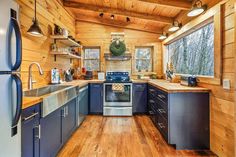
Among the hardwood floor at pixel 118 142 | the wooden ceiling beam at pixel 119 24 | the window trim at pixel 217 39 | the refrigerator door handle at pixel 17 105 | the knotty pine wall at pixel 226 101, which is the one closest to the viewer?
the refrigerator door handle at pixel 17 105

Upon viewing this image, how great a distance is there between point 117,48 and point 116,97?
4.66ft

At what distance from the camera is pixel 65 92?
288 centimetres

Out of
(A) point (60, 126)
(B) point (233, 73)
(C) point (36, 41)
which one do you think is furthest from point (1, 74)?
(B) point (233, 73)

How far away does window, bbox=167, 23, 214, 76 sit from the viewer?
10.0 feet

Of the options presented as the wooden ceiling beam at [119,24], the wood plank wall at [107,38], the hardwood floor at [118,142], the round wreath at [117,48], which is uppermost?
the wooden ceiling beam at [119,24]

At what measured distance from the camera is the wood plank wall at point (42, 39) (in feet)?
9.17

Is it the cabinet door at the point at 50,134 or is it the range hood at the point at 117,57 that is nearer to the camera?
the cabinet door at the point at 50,134

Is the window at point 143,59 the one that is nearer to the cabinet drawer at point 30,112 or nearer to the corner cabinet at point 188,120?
the corner cabinet at point 188,120

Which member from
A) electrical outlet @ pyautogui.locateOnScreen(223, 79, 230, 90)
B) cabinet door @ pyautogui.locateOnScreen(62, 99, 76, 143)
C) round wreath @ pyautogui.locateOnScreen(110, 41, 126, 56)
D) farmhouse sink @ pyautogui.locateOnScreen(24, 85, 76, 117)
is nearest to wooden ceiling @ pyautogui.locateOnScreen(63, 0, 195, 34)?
round wreath @ pyautogui.locateOnScreen(110, 41, 126, 56)

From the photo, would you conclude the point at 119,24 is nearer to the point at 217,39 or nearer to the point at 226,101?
the point at 217,39

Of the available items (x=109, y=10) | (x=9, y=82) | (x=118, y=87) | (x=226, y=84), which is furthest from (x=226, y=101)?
(x=109, y=10)

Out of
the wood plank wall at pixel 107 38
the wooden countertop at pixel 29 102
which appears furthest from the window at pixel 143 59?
the wooden countertop at pixel 29 102

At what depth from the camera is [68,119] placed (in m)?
3.13

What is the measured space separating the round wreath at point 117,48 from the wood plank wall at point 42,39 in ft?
4.55
